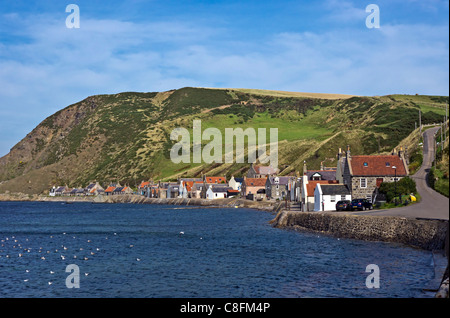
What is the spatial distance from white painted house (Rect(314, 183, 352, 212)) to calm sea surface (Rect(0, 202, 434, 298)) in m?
11.8

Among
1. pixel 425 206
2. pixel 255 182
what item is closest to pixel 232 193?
pixel 255 182

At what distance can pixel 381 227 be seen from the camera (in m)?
55.1

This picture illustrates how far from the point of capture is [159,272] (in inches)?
1686

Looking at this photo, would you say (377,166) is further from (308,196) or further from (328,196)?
(308,196)

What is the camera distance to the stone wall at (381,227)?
4715cm

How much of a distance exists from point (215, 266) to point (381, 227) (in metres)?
20.3

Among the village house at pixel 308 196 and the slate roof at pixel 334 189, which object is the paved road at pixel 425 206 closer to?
the slate roof at pixel 334 189

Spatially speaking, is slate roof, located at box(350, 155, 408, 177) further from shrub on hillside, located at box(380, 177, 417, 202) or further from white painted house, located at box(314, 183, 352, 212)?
shrub on hillside, located at box(380, 177, 417, 202)

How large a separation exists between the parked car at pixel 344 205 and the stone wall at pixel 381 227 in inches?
228

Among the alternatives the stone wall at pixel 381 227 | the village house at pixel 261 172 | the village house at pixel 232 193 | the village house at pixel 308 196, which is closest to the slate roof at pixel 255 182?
the village house at pixel 232 193

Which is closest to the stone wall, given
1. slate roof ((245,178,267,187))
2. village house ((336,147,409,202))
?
village house ((336,147,409,202))
